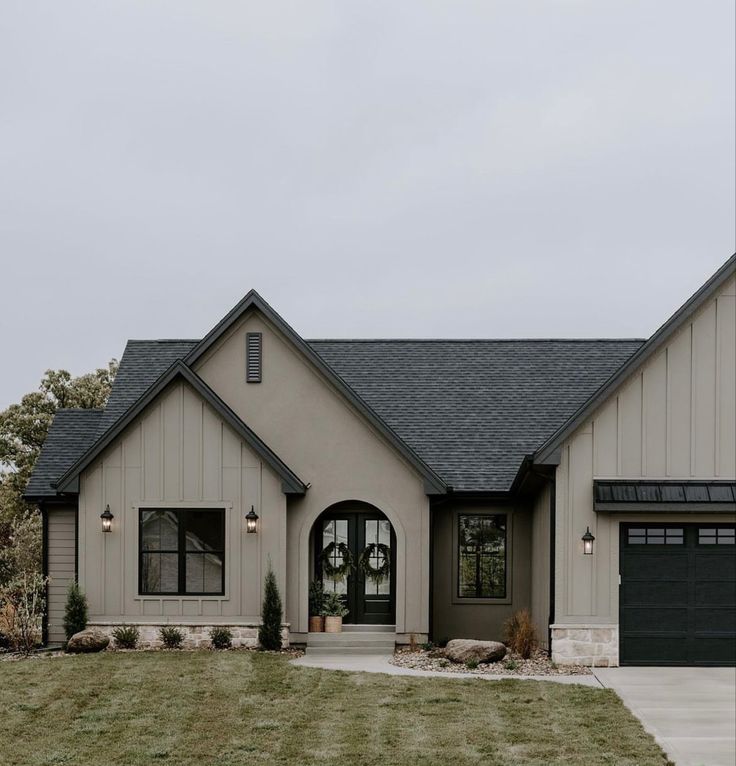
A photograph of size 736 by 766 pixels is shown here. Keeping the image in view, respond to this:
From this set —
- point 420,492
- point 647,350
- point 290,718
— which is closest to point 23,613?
point 420,492

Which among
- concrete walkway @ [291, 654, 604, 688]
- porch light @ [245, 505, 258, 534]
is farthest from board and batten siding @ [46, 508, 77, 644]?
concrete walkway @ [291, 654, 604, 688]

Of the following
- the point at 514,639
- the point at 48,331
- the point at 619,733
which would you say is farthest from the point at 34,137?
the point at 619,733

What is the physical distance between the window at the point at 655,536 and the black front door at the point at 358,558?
4.94m

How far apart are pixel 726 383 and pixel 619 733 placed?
23.3 feet

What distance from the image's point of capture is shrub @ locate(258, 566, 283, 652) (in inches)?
712

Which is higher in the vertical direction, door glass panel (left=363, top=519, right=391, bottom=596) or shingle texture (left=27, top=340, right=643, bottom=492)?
shingle texture (left=27, top=340, right=643, bottom=492)

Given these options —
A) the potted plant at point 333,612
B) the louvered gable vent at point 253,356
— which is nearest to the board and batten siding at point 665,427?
the potted plant at point 333,612

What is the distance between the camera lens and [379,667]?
1673cm

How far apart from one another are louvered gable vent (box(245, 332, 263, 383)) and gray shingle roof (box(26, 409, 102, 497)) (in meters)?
4.07

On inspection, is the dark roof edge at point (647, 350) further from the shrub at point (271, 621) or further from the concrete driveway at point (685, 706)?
the shrub at point (271, 621)

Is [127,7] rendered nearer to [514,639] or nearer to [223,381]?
[223,381]

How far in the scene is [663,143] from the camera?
198 feet

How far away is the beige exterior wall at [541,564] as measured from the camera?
1783 cm

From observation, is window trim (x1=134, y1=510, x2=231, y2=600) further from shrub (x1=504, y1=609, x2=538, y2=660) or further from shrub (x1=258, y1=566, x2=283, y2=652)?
shrub (x1=504, y1=609, x2=538, y2=660)
